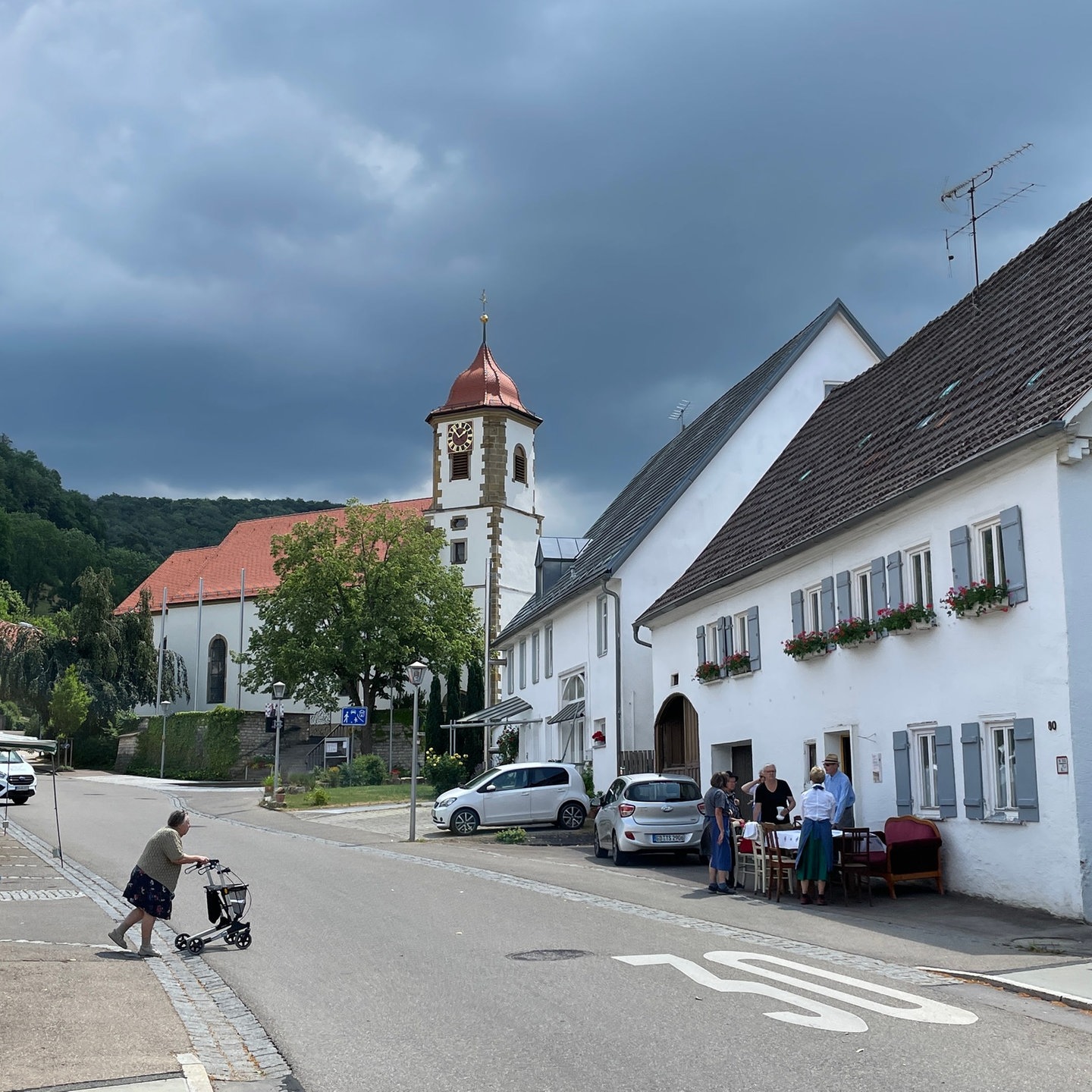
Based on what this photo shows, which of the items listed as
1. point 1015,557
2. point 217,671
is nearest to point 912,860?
point 1015,557

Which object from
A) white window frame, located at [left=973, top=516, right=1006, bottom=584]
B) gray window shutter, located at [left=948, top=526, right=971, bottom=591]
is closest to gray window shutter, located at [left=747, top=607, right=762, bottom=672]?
gray window shutter, located at [left=948, top=526, right=971, bottom=591]

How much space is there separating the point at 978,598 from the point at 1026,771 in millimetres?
1985

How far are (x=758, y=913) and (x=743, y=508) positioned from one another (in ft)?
42.9

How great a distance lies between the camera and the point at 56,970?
9.97m

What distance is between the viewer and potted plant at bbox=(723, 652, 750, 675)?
22531 millimetres

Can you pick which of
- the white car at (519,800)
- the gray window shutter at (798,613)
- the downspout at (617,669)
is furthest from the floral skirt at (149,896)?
the downspout at (617,669)

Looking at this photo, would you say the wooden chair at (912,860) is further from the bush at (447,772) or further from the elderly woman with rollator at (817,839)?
the bush at (447,772)

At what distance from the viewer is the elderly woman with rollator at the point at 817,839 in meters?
14.9

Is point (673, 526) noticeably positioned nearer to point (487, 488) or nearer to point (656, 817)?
point (656, 817)

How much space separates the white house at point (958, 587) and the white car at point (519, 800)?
502 centimetres

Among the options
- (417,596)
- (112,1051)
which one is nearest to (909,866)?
(112,1051)

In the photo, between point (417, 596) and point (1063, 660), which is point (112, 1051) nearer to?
point (1063, 660)

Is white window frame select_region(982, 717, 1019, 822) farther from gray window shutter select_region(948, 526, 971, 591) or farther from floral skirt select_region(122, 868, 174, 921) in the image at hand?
floral skirt select_region(122, 868, 174, 921)

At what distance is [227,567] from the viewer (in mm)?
82188
